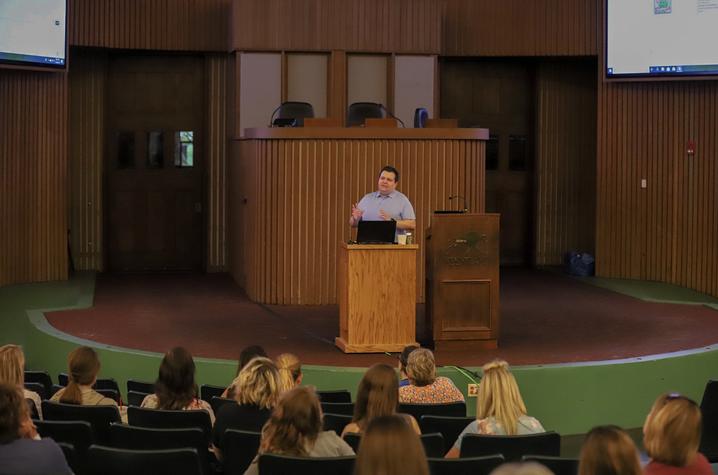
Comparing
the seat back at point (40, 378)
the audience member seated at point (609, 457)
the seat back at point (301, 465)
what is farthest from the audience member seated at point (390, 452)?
the seat back at point (40, 378)

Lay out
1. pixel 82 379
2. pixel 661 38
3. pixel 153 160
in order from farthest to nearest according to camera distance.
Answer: pixel 153 160, pixel 661 38, pixel 82 379

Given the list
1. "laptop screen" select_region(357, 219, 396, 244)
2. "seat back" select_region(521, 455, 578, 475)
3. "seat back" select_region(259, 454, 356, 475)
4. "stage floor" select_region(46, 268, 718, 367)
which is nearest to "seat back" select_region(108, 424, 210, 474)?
"seat back" select_region(259, 454, 356, 475)

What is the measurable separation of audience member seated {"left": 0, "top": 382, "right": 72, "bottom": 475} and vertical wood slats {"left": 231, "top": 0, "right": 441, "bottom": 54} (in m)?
9.54

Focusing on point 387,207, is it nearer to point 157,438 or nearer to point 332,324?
point 332,324

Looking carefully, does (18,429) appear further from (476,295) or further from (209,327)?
(209,327)

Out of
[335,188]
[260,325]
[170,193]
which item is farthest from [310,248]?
[170,193]

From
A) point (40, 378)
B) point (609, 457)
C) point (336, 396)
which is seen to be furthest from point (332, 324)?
point (609, 457)

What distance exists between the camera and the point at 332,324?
32.6ft

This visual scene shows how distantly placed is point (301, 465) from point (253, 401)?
1107mm

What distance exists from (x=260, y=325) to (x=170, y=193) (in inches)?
188

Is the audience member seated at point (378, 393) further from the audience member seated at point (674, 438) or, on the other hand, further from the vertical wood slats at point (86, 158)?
the vertical wood slats at point (86, 158)

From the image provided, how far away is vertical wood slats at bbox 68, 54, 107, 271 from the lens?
546 inches

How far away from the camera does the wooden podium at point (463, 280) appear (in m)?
8.45

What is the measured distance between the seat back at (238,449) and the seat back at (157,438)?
0.09 m
